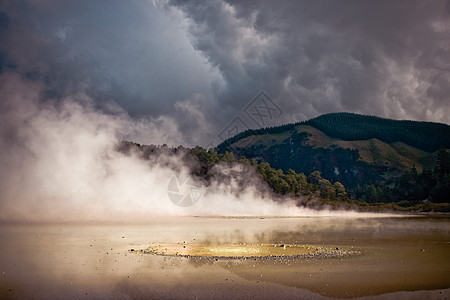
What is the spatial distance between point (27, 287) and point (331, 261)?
62.4 ft

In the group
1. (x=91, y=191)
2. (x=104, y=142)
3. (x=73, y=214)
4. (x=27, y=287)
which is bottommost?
(x=27, y=287)

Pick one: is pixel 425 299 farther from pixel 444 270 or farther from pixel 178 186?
pixel 178 186

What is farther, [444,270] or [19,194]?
[19,194]

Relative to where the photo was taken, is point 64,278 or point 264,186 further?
point 264,186

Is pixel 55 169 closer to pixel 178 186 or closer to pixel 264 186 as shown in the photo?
pixel 178 186

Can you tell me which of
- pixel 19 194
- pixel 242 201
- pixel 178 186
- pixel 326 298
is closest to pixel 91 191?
pixel 19 194

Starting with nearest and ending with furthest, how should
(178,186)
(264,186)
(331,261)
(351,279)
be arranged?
(351,279)
(331,261)
(178,186)
(264,186)

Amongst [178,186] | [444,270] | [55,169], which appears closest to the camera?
[444,270]

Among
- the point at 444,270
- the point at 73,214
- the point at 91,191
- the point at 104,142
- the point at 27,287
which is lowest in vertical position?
the point at 27,287

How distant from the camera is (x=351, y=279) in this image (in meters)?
24.5

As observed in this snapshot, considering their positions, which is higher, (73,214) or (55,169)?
(55,169)

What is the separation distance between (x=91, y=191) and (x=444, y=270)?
87.6 m

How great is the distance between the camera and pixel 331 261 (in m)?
30.6

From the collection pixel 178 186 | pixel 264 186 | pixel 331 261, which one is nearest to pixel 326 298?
pixel 331 261
